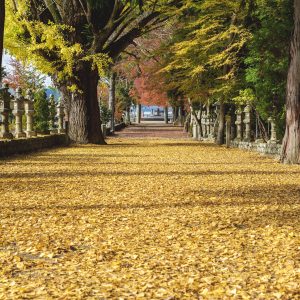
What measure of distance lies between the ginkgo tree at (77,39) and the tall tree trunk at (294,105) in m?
9.85

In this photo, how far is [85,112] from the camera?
27.3 meters

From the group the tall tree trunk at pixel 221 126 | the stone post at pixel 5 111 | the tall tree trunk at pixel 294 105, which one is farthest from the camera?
the tall tree trunk at pixel 221 126

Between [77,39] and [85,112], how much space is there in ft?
9.90

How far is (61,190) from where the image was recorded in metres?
10.6

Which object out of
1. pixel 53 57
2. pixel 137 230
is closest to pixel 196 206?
pixel 137 230

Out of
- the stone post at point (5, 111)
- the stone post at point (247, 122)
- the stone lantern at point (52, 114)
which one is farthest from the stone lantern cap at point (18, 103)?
the stone post at point (247, 122)

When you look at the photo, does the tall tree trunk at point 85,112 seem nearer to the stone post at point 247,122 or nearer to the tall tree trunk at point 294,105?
the stone post at point 247,122

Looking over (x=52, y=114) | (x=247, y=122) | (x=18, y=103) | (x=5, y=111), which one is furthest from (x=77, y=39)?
(x=247, y=122)

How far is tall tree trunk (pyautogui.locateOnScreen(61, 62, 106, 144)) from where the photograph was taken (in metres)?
27.1

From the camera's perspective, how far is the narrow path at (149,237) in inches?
188

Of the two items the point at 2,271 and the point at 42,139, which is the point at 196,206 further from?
the point at 42,139

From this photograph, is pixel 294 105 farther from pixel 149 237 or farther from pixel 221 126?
pixel 221 126

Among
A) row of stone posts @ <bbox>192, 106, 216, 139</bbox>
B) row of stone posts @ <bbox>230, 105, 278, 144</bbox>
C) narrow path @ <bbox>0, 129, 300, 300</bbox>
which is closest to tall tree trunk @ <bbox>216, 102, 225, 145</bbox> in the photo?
row of stone posts @ <bbox>230, 105, 278, 144</bbox>

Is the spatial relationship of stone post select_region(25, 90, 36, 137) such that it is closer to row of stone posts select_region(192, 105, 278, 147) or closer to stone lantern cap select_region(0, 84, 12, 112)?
stone lantern cap select_region(0, 84, 12, 112)
